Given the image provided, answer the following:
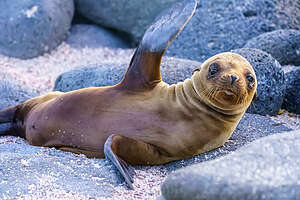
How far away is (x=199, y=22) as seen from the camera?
6.72 meters

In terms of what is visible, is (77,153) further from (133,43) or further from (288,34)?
(133,43)

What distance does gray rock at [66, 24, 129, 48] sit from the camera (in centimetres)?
805

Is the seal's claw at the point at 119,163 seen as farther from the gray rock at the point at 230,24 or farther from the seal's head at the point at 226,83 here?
the gray rock at the point at 230,24

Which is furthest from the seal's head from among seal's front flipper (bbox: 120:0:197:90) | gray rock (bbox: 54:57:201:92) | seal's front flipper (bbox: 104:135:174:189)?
gray rock (bbox: 54:57:201:92)

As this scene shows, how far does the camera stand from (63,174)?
2.93 meters

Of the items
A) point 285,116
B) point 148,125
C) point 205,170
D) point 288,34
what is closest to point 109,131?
point 148,125

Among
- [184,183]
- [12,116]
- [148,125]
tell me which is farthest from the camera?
[12,116]

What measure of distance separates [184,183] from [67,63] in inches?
210

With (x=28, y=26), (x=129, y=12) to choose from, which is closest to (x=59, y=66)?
(x=28, y=26)

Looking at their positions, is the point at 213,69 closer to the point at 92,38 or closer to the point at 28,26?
the point at 28,26

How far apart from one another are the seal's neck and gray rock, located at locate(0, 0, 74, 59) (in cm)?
428

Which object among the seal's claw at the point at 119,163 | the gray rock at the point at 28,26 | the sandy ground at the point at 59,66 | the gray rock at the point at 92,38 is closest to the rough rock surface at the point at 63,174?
the seal's claw at the point at 119,163

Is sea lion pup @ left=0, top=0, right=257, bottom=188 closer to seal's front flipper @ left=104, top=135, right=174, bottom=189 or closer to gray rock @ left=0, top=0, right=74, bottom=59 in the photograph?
seal's front flipper @ left=104, top=135, right=174, bottom=189

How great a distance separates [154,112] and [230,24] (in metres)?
3.56
